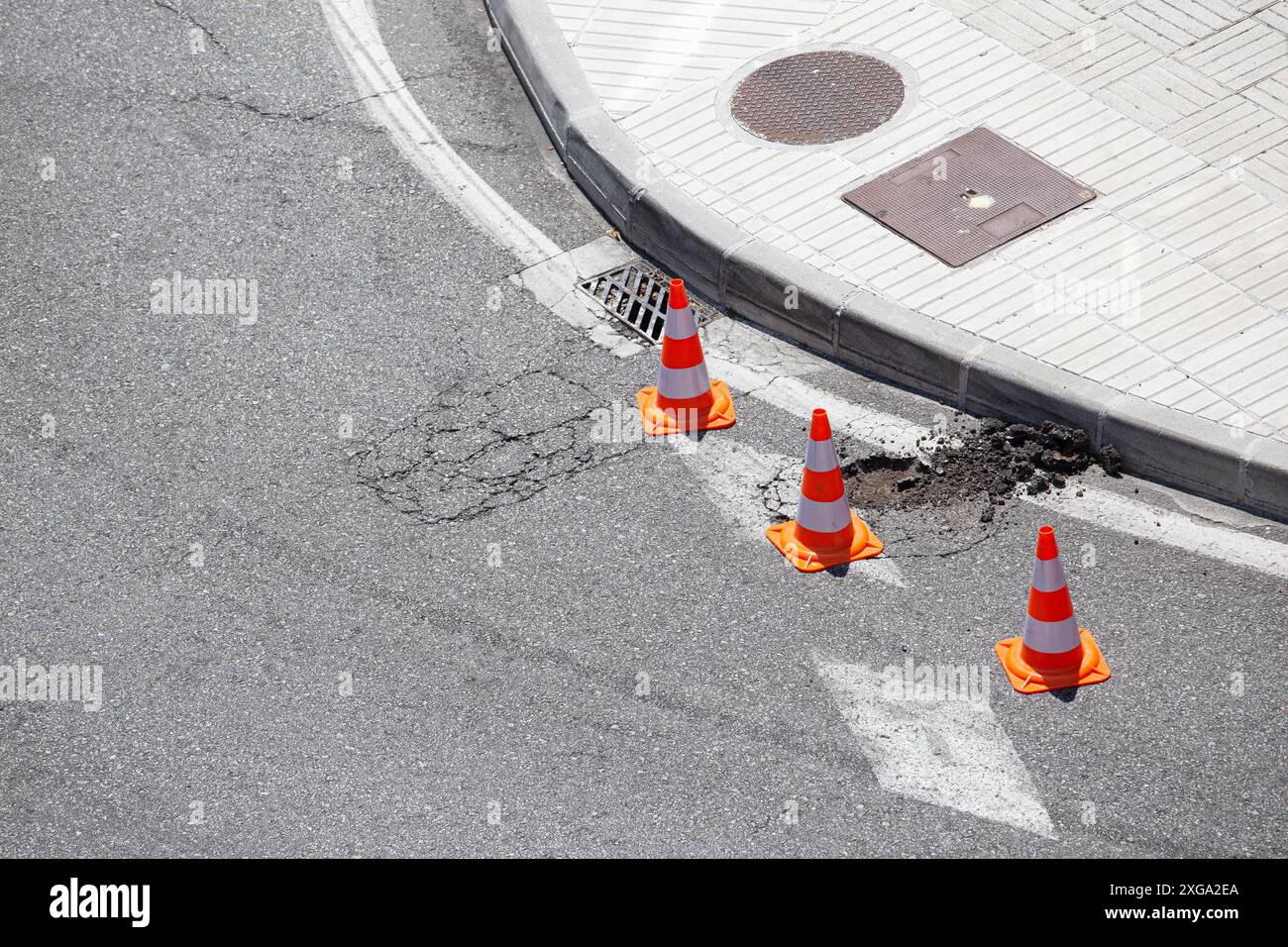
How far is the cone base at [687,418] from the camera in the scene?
7664 millimetres

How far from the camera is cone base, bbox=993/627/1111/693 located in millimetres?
6297

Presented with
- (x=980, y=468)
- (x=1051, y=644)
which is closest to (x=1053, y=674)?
(x=1051, y=644)

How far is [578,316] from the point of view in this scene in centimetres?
836

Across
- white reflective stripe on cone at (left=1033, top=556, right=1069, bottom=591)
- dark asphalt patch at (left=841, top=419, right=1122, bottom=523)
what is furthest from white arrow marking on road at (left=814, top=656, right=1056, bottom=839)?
dark asphalt patch at (left=841, top=419, right=1122, bottom=523)

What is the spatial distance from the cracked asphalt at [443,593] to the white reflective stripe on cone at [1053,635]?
7.9 inches

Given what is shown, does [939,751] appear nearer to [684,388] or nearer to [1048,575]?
[1048,575]

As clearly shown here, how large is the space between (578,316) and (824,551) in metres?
2.05

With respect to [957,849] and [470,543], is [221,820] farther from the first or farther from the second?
[957,849]

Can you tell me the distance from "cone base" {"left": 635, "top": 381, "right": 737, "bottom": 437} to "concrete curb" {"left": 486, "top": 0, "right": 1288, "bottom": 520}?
26.9 inches

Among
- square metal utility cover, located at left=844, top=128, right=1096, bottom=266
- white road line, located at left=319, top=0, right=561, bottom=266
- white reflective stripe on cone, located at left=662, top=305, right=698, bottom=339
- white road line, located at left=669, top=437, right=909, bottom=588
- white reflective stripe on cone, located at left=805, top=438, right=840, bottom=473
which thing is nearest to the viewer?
white reflective stripe on cone, located at left=805, top=438, right=840, bottom=473

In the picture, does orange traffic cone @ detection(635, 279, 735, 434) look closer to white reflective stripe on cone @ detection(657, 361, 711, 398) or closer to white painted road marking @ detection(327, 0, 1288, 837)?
white reflective stripe on cone @ detection(657, 361, 711, 398)

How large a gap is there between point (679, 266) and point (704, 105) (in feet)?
4.14
